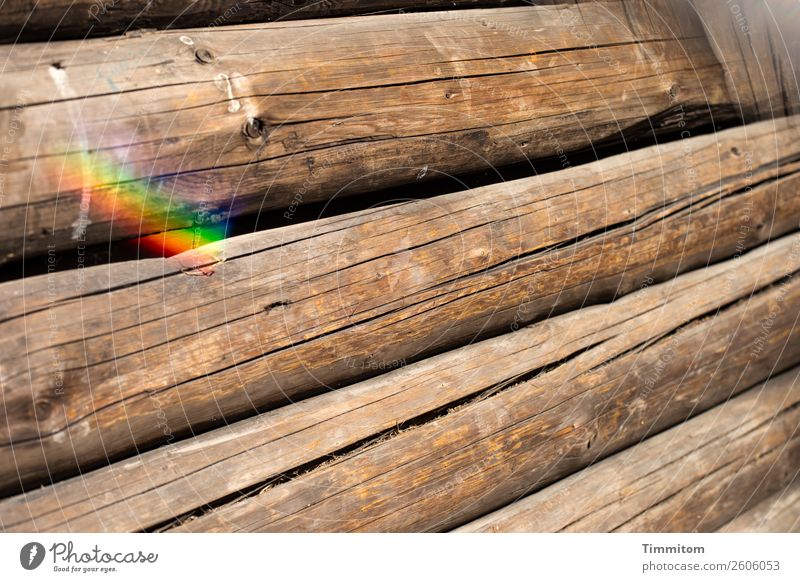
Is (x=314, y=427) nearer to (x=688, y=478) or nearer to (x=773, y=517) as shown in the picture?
(x=688, y=478)

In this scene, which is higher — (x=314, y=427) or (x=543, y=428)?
(x=314, y=427)

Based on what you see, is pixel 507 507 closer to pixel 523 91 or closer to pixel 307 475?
pixel 307 475

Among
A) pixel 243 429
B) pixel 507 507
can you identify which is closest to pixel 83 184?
pixel 243 429

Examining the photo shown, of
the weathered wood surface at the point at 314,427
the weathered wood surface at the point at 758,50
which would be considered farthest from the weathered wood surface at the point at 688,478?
the weathered wood surface at the point at 758,50

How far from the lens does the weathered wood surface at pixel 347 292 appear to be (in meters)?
1.00

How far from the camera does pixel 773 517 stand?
4.86 ft

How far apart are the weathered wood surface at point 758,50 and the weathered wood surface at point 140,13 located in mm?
697

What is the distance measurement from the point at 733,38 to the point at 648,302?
60cm

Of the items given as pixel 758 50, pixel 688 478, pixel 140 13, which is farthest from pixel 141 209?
pixel 758 50

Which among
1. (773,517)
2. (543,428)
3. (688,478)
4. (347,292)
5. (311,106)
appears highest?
(311,106)

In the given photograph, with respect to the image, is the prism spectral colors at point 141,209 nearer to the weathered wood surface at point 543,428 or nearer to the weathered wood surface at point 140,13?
the weathered wood surface at point 140,13

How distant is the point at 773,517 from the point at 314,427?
101cm

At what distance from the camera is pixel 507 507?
1290 millimetres
